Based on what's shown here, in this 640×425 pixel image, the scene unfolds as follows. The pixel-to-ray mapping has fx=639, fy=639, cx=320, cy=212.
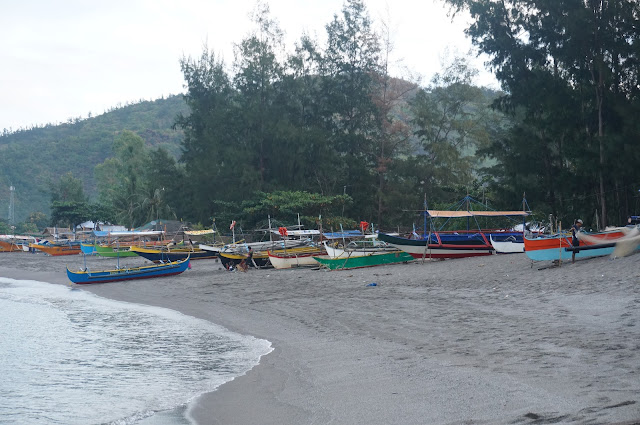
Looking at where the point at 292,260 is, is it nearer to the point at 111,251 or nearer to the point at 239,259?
the point at 239,259

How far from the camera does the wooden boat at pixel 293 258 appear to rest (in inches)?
1361

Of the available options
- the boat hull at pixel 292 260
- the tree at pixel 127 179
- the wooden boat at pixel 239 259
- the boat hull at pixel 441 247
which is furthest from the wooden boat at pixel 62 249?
the boat hull at pixel 441 247

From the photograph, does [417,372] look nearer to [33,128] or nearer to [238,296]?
[238,296]

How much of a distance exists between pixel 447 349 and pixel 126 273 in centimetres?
2529

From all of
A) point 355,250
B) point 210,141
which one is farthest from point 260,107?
point 355,250

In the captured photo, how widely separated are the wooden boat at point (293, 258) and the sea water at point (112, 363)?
41.0 ft

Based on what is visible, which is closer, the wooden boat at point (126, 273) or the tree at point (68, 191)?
the wooden boat at point (126, 273)

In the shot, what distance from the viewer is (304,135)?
53688 mm

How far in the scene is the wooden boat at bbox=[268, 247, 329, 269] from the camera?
34.6m

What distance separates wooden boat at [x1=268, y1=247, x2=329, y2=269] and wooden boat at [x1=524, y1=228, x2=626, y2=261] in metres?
13.8

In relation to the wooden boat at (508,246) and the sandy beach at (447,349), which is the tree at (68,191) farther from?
the sandy beach at (447,349)

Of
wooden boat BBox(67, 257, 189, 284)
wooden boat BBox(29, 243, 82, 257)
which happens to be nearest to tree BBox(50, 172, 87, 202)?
wooden boat BBox(29, 243, 82, 257)

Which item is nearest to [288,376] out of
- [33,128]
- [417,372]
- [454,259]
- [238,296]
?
[417,372]

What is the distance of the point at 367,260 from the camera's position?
1220 inches
